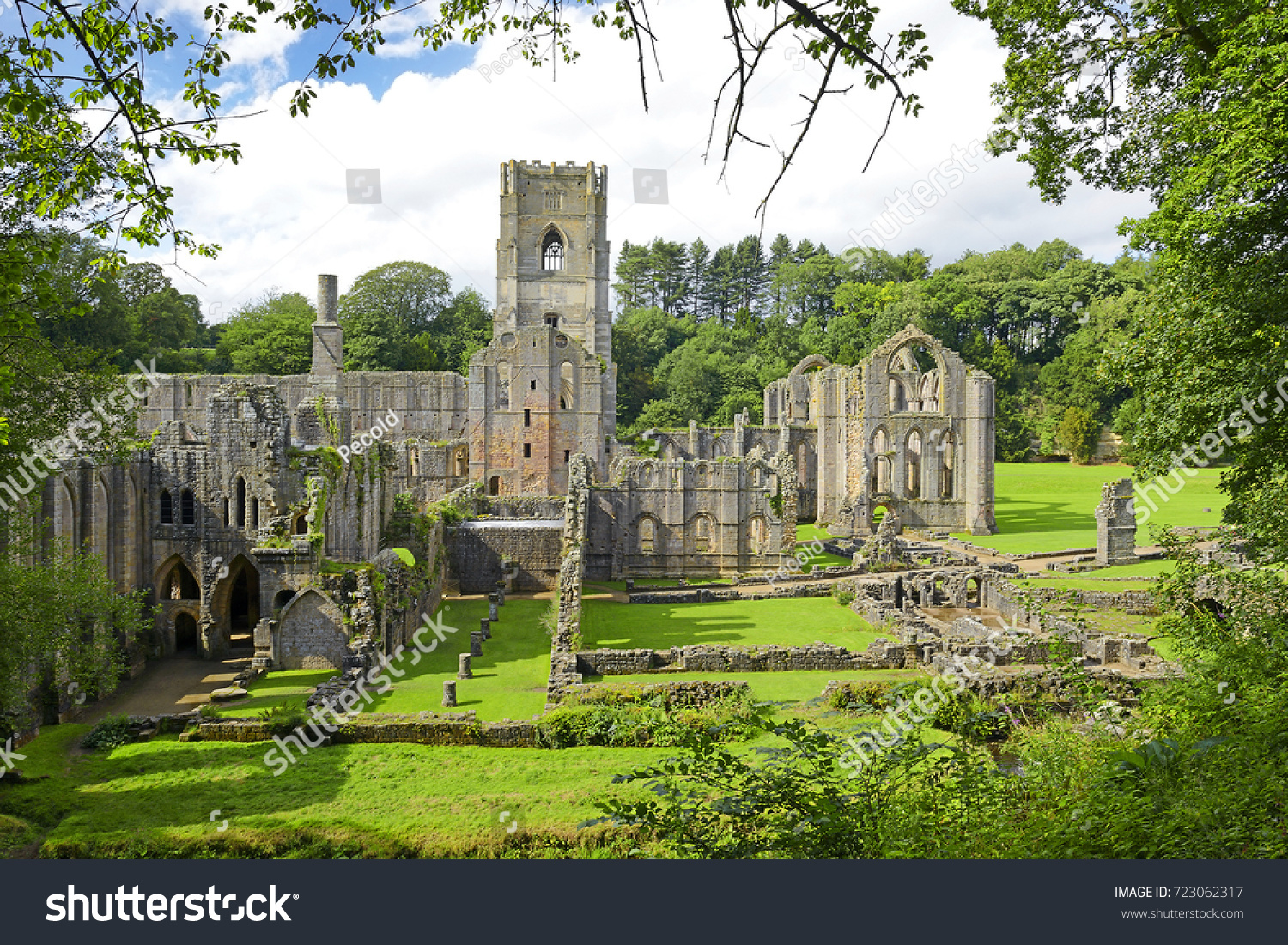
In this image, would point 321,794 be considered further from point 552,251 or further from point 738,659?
point 552,251

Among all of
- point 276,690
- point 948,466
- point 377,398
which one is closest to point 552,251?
point 377,398

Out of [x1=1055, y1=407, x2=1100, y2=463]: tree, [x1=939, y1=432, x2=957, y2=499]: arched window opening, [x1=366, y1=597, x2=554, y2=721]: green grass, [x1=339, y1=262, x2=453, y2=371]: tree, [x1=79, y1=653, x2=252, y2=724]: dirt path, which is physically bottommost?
[x1=79, y1=653, x2=252, y2=724]: dirt path

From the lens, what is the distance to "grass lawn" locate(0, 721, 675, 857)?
966cm

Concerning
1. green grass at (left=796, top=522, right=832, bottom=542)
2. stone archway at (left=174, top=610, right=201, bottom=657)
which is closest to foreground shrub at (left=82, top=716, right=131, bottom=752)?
stone archway at (left=174, top=610, right=201, bottom=657)

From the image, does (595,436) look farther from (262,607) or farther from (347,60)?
(347,60)

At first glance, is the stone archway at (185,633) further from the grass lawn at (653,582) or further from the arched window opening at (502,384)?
the arched window opening at (502,384)

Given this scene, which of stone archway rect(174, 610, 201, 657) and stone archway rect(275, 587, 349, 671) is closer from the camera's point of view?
stone archway rect(275, 587, 349, 671)

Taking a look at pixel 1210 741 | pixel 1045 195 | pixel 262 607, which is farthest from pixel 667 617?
pixel 1210 741

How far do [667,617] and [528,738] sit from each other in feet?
35.9

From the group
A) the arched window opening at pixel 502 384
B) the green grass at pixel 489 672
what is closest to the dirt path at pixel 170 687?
the green grass at pixel 489 672

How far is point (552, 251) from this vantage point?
5475 centimetres

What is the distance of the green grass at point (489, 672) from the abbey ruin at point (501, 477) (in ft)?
4.22

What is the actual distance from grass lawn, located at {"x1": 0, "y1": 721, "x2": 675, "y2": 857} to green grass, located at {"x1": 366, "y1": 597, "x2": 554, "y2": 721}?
9.52ft

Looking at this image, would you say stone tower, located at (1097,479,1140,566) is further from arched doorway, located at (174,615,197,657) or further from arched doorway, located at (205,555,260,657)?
arched doorway, located at (174,615,197,657)
